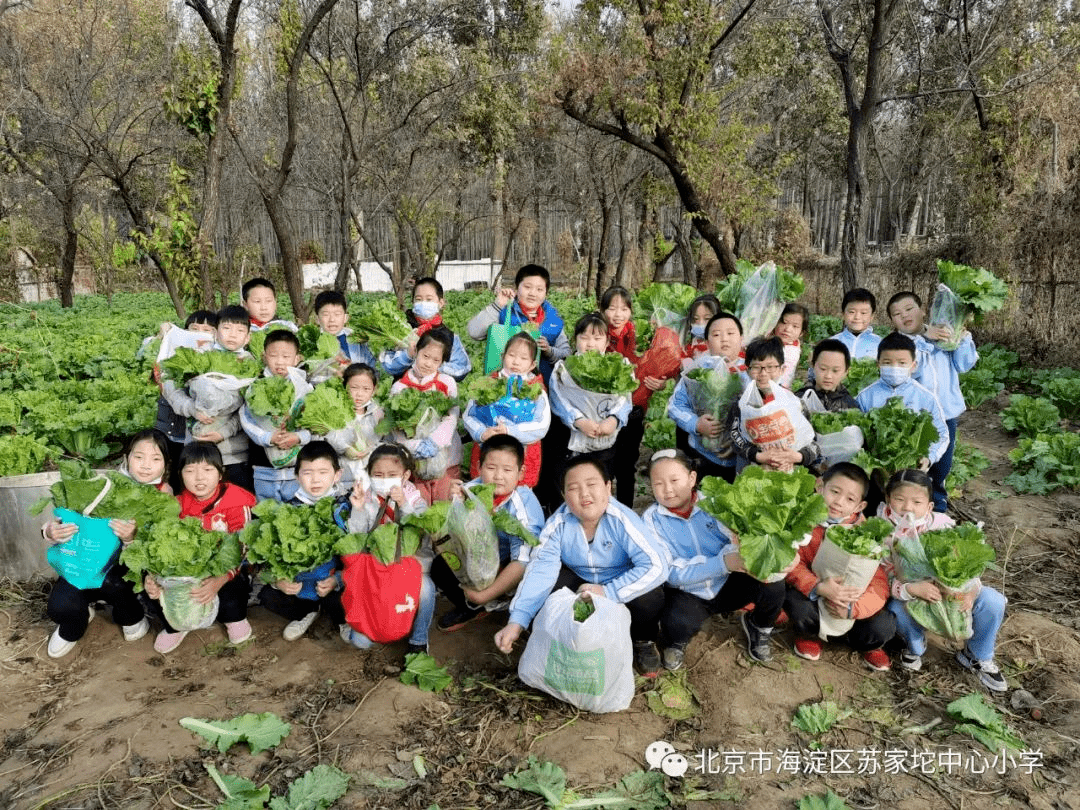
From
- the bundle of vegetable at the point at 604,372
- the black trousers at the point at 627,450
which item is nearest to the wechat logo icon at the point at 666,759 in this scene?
the bundle of vegetable at the point at 604,372

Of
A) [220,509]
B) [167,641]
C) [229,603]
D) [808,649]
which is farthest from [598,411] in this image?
[167,641]

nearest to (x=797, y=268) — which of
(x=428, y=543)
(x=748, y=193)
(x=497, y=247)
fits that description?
(x=748, y=193)

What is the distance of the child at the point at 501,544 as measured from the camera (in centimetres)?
368

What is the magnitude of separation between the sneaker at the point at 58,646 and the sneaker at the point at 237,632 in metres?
→ 0.83

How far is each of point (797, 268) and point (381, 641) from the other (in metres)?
16.4

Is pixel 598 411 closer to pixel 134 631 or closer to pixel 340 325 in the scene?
pixel 340 325

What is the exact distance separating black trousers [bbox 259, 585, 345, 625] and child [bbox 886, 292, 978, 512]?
12.9 ft

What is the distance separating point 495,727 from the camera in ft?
10.2

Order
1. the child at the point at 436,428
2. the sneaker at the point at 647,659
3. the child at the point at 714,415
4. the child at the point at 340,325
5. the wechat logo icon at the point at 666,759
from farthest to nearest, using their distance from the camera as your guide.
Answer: the child at the point at 340,325
the child at the point at 714,415
the child at the point at 436,428
the sneaker at the point at 647,659
the wechat logo icon at the point at 666,759

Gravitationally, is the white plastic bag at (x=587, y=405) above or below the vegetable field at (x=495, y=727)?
above

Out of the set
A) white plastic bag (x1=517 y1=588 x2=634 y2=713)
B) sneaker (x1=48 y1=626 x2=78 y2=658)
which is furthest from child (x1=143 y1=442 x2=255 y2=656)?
white plastic bag (x1=517 y1=588 x2=634 y2=713)

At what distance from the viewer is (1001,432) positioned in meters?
7.66

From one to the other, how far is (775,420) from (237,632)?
3.12 meters

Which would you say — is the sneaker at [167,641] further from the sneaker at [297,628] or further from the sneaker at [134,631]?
the sneaker at [297,628]
